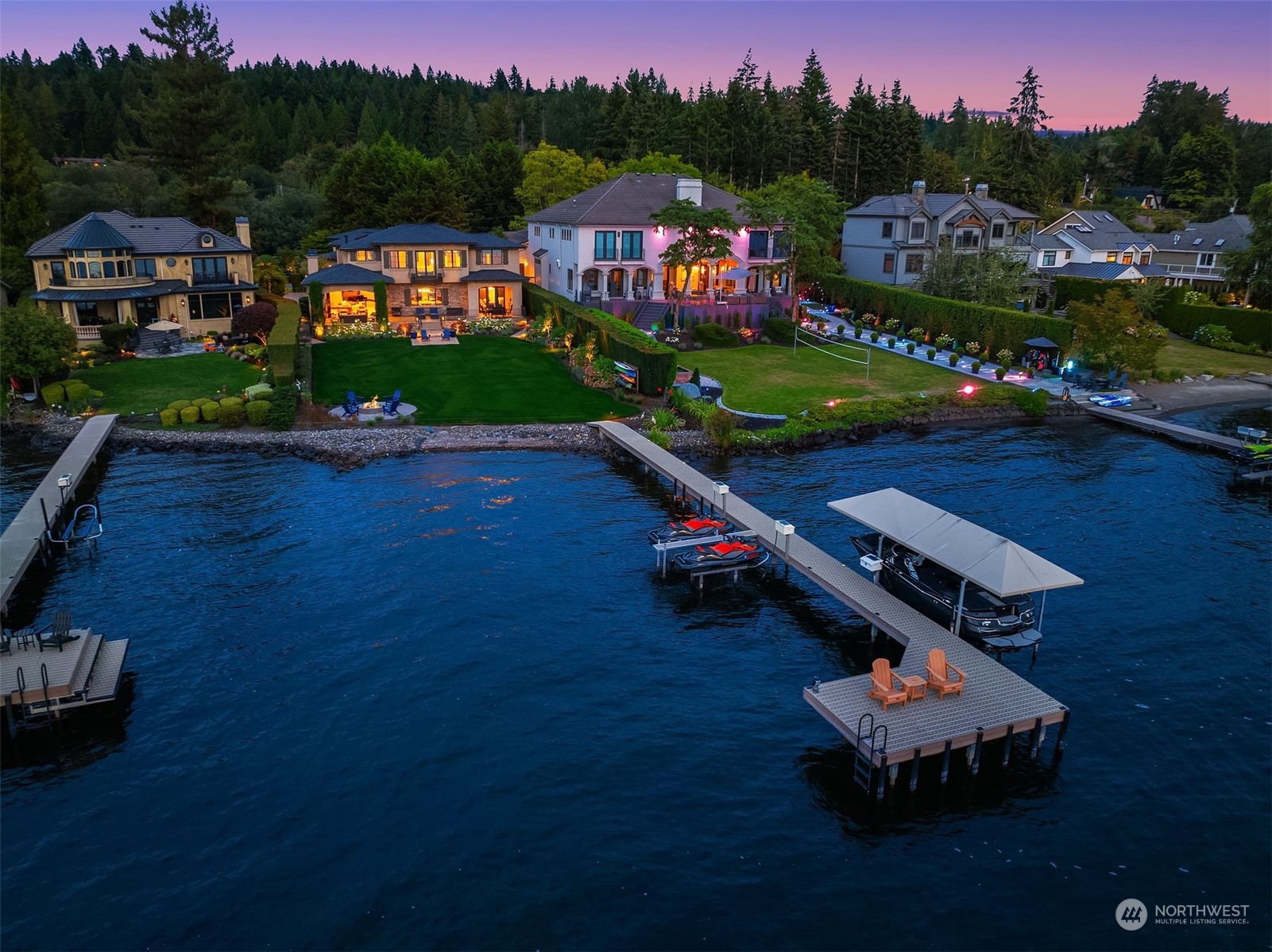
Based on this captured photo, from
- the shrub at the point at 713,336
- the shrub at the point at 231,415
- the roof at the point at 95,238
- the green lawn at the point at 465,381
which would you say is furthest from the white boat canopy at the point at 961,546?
the roof at the point at 95,238

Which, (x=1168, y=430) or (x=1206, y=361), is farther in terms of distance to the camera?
(x=1206, y=361)

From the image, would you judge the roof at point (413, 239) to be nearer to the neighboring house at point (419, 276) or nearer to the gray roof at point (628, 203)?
the neighboring house at point (419, 276)

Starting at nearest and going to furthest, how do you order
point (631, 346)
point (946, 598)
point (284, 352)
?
1. point (946, 598)
2. point (284, 352)
3. point (631, 346)

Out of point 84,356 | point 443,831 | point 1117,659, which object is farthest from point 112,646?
point 84,356

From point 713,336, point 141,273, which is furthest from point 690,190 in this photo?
point 141,273

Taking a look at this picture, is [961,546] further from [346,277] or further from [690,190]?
[346,277]

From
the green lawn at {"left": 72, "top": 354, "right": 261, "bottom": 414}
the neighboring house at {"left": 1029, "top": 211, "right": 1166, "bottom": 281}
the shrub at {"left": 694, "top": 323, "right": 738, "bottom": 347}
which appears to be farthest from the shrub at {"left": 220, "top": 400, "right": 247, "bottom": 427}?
the neighboring house at {"left": 1029, "top": 211, "right": 1166, "bottom": 281}

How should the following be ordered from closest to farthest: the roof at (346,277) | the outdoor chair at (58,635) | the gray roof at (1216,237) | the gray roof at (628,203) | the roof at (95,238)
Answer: the outdoor chair at (58,635), the roof at (95,238), the roof at (346,277), the gray roof at (628,203), the gray roof at (1216,237)
